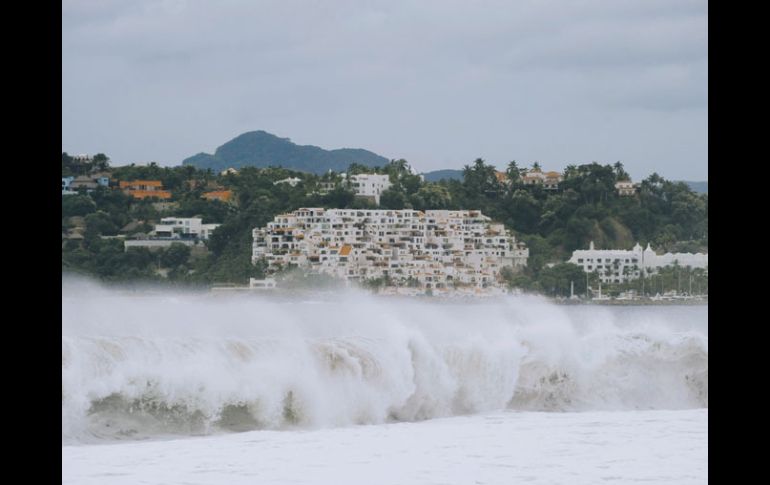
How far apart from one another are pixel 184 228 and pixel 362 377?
45903 millimetres

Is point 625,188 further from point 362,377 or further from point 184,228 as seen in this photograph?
point 362,377

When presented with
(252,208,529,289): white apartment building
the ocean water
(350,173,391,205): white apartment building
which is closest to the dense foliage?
(350,173,391,205): white apartment building

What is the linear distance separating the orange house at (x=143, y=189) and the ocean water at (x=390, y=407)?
47.4 m

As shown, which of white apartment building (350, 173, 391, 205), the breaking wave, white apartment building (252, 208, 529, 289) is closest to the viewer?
the breaking wave

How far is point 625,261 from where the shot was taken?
56.6 meters

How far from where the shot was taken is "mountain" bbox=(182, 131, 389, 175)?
70125mm

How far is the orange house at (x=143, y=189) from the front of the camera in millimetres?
60719

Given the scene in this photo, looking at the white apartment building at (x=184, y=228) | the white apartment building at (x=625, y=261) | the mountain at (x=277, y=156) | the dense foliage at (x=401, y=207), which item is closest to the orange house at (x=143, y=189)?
the dense foliage at (x=401, y=207)

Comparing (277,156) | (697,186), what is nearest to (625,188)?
(697,186)

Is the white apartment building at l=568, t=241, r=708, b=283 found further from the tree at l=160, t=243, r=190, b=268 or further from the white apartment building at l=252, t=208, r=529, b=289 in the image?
the tree at l=160, t=243, r=190, b=268

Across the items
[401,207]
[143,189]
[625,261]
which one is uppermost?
[143,189]

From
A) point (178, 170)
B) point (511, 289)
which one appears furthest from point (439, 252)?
point (178, 170)

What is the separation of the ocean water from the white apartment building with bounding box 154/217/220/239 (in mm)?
41354
